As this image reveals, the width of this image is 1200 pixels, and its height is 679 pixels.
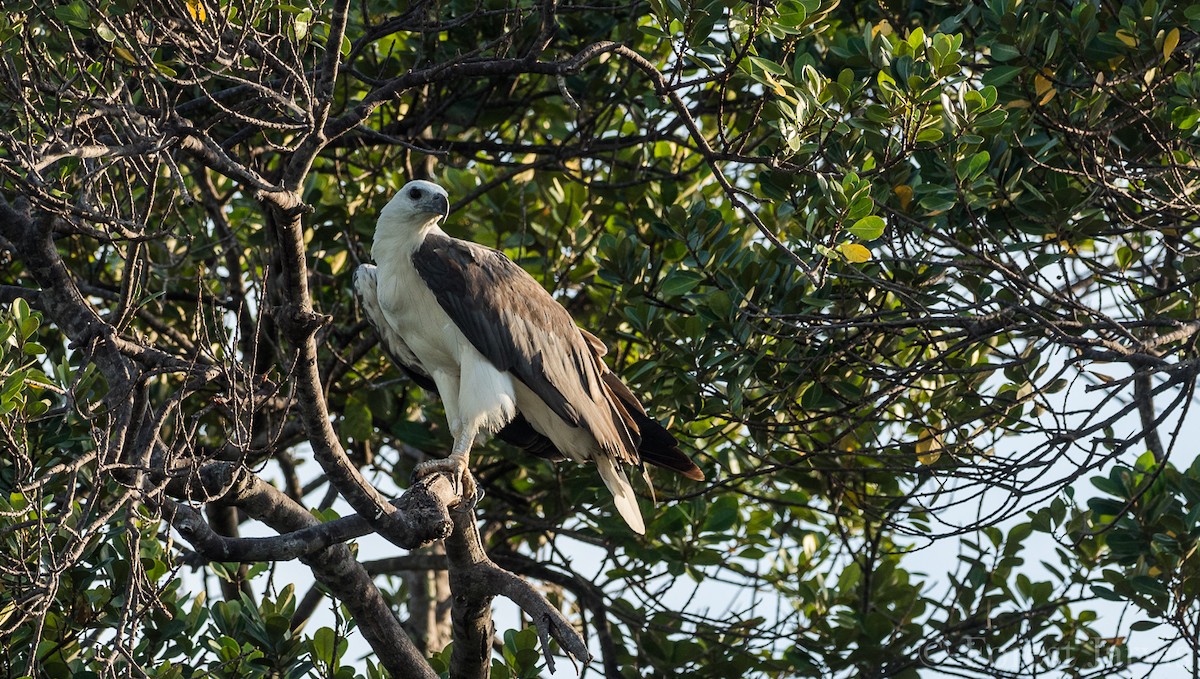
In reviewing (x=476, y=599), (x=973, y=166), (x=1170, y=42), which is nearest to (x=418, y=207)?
(x=476, y=599)

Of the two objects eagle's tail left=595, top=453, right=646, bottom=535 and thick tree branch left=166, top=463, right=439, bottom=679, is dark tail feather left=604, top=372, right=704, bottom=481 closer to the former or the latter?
eagle's tail left=595, top=453, right=646, bottom=535

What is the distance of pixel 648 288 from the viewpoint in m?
5.59

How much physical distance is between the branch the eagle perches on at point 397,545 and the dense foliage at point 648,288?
11 centimetres

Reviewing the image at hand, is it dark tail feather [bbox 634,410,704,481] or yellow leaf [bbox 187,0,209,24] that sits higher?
yellow leaf [bbox 187,0,209,24]

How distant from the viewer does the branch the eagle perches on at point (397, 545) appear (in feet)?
11.8

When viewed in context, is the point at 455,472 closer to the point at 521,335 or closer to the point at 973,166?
the point at 521,335

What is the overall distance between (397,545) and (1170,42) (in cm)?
342

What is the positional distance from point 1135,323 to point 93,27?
11.8 ft

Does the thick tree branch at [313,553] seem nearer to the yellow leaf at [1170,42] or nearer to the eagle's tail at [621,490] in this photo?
the eagle's tail at [621,490]

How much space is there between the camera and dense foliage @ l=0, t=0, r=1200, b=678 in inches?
152

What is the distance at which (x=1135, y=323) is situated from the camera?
172 inches

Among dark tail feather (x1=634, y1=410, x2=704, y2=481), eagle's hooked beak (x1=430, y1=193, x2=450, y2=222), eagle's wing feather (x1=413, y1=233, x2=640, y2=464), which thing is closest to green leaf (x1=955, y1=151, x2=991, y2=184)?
dark tail feather (x1=634, y1=410, x2=704, y2=481)

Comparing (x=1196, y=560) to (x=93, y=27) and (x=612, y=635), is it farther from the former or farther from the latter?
(x=93, y=27)

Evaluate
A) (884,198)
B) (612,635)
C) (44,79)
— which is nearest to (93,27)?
(44,79)
